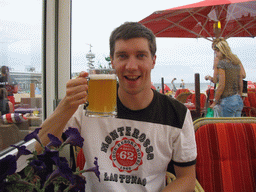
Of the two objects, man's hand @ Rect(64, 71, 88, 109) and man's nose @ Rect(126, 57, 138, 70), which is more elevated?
man's nose @ Rect(126, 57, 138, 70)

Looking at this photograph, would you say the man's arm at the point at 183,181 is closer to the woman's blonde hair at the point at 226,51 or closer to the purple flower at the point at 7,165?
the purple flower at the point at 7,165

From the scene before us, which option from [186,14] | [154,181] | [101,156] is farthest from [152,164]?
[186,14]

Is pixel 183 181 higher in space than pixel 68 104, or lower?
lower

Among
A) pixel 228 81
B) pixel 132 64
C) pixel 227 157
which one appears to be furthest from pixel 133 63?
pixel 228 81

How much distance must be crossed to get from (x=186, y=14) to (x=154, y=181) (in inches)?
174

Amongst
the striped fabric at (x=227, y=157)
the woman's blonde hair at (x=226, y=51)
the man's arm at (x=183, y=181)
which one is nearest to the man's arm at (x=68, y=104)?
the man's arm at (x=183, y=181)

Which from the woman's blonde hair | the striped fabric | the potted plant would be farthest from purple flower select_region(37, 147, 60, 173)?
the woman's blonde hair

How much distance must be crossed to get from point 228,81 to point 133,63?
2.35 meters

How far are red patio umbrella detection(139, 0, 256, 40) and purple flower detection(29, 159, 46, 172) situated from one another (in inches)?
166

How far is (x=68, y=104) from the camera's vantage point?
0.95m

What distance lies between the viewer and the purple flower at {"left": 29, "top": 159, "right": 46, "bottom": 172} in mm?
454

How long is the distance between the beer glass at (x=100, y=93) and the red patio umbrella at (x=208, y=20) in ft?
12.0

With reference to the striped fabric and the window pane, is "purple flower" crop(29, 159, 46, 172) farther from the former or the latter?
the striped fabric

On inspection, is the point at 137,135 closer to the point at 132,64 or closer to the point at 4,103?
the point at 132,64
